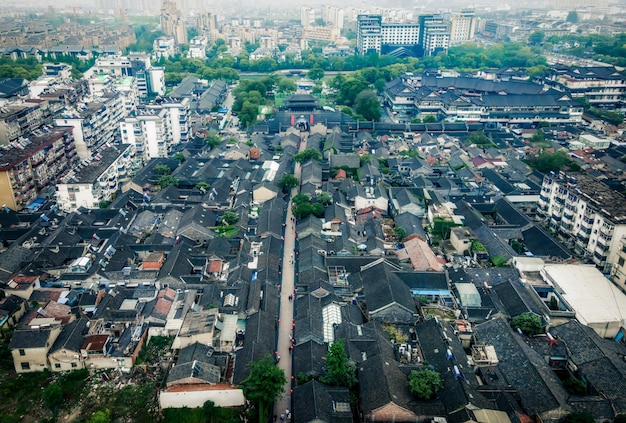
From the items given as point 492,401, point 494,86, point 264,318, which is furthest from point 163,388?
point 494,86

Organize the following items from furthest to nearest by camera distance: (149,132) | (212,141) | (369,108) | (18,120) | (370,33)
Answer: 1. (370,33)
2. (369,108)
3. (212,141)
4. (149,132)
5. (18,120)

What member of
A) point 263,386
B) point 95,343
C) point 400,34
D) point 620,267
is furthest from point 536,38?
point 95,343

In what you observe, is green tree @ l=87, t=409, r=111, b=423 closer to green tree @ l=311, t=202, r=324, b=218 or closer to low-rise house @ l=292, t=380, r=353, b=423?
low-rise house @ l=292, t=380, r=353, b=423

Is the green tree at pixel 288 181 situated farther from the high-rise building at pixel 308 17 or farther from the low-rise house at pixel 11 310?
the high-rise building at pixel 308 17

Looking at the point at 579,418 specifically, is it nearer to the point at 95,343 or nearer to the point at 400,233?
the point at 400,233

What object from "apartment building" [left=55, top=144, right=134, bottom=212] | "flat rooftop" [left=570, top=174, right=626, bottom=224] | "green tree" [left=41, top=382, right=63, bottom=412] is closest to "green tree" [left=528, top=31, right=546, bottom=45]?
"flat rooftop" [left=570, top=174, right=626, bottom=224]

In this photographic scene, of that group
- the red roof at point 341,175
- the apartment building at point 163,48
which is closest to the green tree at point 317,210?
the red roof at point 341,175

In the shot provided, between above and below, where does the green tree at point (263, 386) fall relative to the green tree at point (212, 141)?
below
